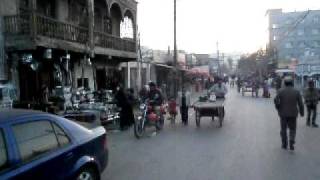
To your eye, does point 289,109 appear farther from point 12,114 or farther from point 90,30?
point 90,30

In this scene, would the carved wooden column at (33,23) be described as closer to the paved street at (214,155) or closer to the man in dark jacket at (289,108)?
the paved street at (214,155)

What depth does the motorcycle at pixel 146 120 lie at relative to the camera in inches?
563

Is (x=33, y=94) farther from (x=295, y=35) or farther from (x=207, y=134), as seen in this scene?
(x=295, y=35)

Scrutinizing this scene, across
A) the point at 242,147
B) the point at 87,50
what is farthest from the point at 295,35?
the point at 242,147

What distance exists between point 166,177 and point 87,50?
1342 centimetres

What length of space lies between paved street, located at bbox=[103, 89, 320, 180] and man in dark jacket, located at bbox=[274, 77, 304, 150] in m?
0.41

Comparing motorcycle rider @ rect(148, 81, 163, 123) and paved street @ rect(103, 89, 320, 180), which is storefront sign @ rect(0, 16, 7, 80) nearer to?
paved street @ rect(103, 89, 320, 180)

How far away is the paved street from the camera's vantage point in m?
8.91

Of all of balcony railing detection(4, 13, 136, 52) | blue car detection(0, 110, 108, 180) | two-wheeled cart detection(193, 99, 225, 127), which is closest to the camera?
blue car detection(0, 110, 108, 180)

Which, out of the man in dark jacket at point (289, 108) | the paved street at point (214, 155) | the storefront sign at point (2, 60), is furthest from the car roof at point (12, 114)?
the storefront sign at point (2, 60)

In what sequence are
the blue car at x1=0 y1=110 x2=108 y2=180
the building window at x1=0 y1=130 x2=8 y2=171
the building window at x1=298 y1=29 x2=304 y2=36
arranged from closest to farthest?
1. the building window at x1=0 y1=130 x2=8 y2=171
2. the blue car at x1=0 y1=110 x2=108 y2=180
3. the building window at x1=298 y1=29 x2=304 y2=36

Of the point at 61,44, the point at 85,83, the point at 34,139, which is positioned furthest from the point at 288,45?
the point at 34,139

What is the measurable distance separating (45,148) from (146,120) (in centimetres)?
948

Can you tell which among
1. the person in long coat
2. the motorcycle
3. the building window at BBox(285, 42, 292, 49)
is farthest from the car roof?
the building window at BBox(285, 42, 292, 49)
